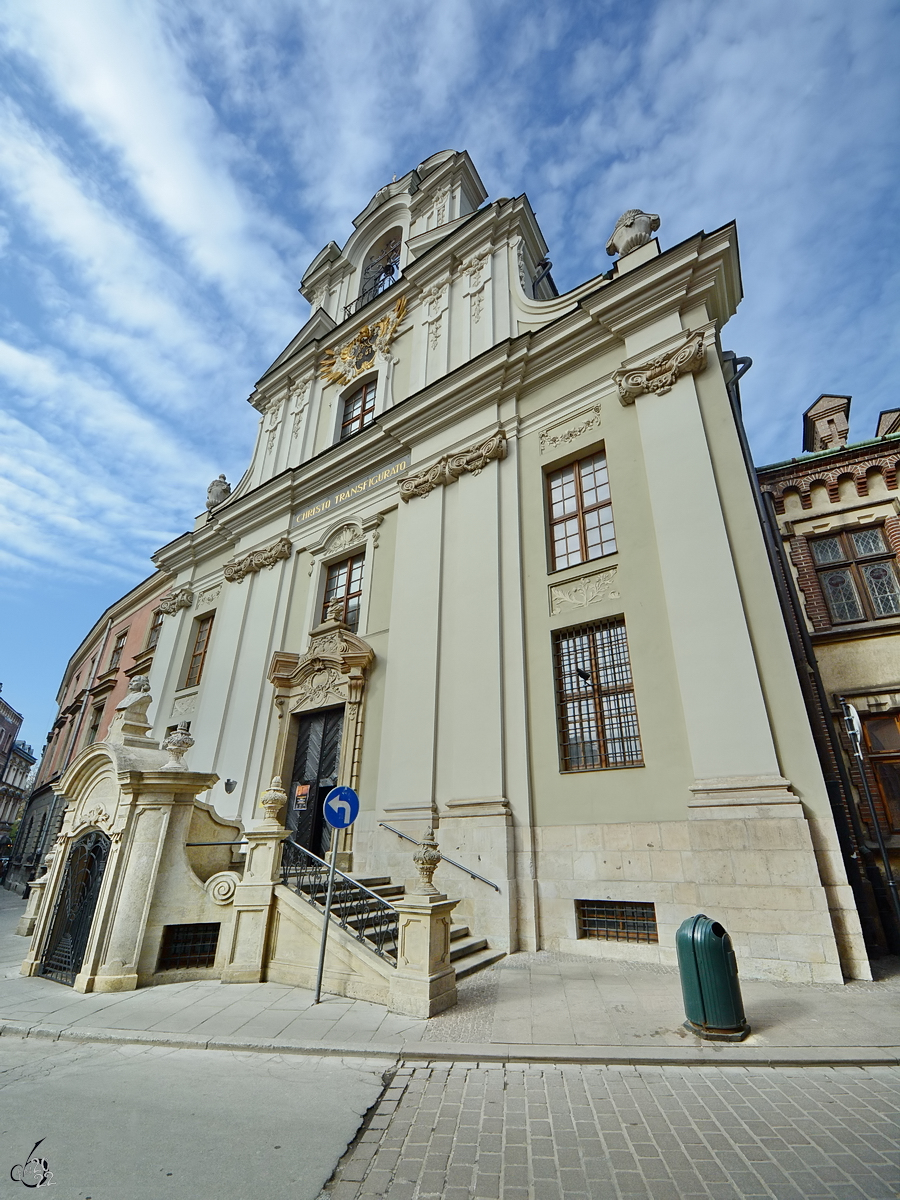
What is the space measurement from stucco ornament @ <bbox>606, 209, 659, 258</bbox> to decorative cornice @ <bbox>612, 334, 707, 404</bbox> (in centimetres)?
357

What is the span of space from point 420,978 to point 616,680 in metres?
5.78

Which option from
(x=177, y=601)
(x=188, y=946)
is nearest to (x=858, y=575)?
(x=188, y=946)

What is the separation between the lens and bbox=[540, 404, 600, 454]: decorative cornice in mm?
11977

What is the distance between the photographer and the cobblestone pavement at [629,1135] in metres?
2.95

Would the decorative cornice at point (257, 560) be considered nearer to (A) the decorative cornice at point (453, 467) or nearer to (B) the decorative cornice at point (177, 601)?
(B) the decorative cornice at point (177, 601)

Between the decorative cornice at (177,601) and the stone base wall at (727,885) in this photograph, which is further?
the decorative cornice at (177,601)

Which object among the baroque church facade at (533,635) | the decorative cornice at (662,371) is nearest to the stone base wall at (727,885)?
the baroque church facade at (533,635)

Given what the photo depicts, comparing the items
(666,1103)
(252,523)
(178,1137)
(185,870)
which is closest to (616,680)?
(666,1103)

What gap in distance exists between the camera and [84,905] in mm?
7992

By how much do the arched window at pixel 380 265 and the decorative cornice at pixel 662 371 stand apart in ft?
47.1

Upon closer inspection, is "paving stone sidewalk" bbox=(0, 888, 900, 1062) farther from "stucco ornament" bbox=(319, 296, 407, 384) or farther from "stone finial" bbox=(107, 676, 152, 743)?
"stucco ornament" bbox=(319, 296, 407, 384)

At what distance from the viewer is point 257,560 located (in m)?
18.1

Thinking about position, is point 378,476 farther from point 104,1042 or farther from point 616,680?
point 104,1042

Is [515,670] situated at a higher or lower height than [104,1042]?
higher
